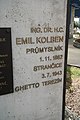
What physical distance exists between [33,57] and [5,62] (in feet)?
1.53

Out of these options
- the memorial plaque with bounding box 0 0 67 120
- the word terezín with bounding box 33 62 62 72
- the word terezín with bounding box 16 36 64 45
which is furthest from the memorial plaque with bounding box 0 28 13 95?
the word terezín with bounding box 33 62 62 72

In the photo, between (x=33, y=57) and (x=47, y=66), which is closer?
(x=33, y=57)

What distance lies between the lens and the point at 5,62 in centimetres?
330

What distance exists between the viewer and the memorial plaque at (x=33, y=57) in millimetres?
3322

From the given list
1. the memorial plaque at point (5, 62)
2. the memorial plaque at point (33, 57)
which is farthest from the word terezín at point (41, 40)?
the memorial plaque at point (5, 62)

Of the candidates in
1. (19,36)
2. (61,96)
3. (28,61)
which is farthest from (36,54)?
(61,96)

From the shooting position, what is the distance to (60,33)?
3846 millimetres

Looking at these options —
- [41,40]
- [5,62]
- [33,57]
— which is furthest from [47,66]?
[5,62]

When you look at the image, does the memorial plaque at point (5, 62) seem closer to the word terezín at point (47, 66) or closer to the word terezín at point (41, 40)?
the word terezín at point (41, 40)

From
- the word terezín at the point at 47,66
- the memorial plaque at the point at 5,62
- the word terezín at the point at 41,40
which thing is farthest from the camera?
the word terezín at the point at 47,66

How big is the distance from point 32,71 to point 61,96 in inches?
31.1

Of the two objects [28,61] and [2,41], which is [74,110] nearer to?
[28,61]

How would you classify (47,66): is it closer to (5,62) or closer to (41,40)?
(41,40)

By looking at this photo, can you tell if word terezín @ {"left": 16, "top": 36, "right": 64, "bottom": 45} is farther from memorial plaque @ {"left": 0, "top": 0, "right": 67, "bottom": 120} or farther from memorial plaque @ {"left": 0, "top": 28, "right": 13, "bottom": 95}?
memorial plaque @ {"left": 0, "top": 28, "right": 13, "bottom": 95}
